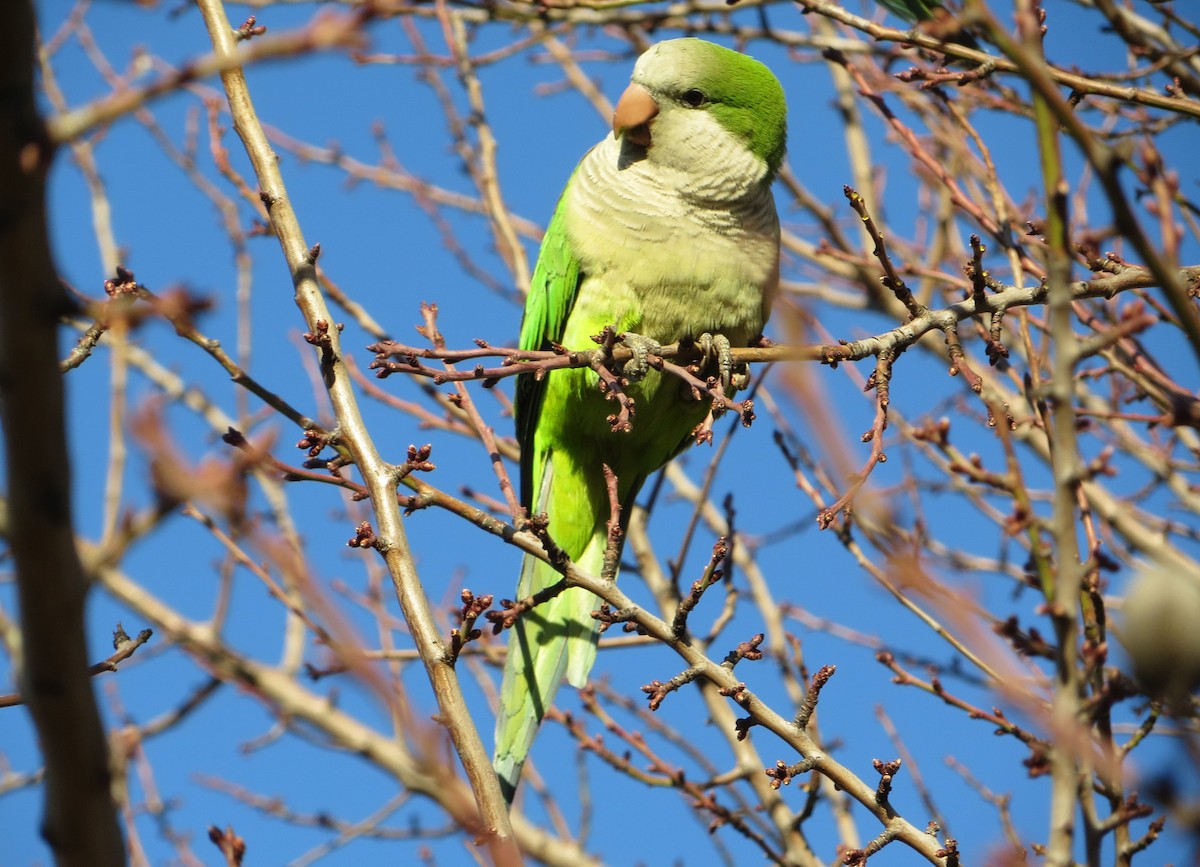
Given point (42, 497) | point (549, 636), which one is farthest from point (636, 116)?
point (42, 497)

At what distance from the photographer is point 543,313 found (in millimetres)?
4297

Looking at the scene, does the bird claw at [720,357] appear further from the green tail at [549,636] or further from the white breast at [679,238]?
the green tail at [549,636]

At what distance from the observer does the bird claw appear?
12.1ft

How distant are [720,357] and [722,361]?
2 centimetres

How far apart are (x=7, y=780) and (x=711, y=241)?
15.2 feet

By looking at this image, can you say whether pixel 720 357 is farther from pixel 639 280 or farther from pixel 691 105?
pixel 691 105

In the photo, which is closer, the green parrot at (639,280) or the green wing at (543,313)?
the green parrot at (639,280)

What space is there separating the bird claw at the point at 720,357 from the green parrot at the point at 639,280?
1 centimetres

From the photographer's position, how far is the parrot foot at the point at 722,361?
12.1 ft

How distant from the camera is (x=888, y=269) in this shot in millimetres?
2623

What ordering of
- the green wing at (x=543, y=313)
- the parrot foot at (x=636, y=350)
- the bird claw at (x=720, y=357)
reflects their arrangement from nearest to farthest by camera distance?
the parrot foot at (x=636, y=350) < the bird claw at (x=720, y=357) < the green wing at (x=543, y=313)

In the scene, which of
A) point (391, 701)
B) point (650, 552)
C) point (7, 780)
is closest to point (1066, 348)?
point (391, 701)

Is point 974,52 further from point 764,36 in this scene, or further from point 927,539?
point 927,539

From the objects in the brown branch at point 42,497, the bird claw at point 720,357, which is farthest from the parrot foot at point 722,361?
the brown branch at point 42,497
